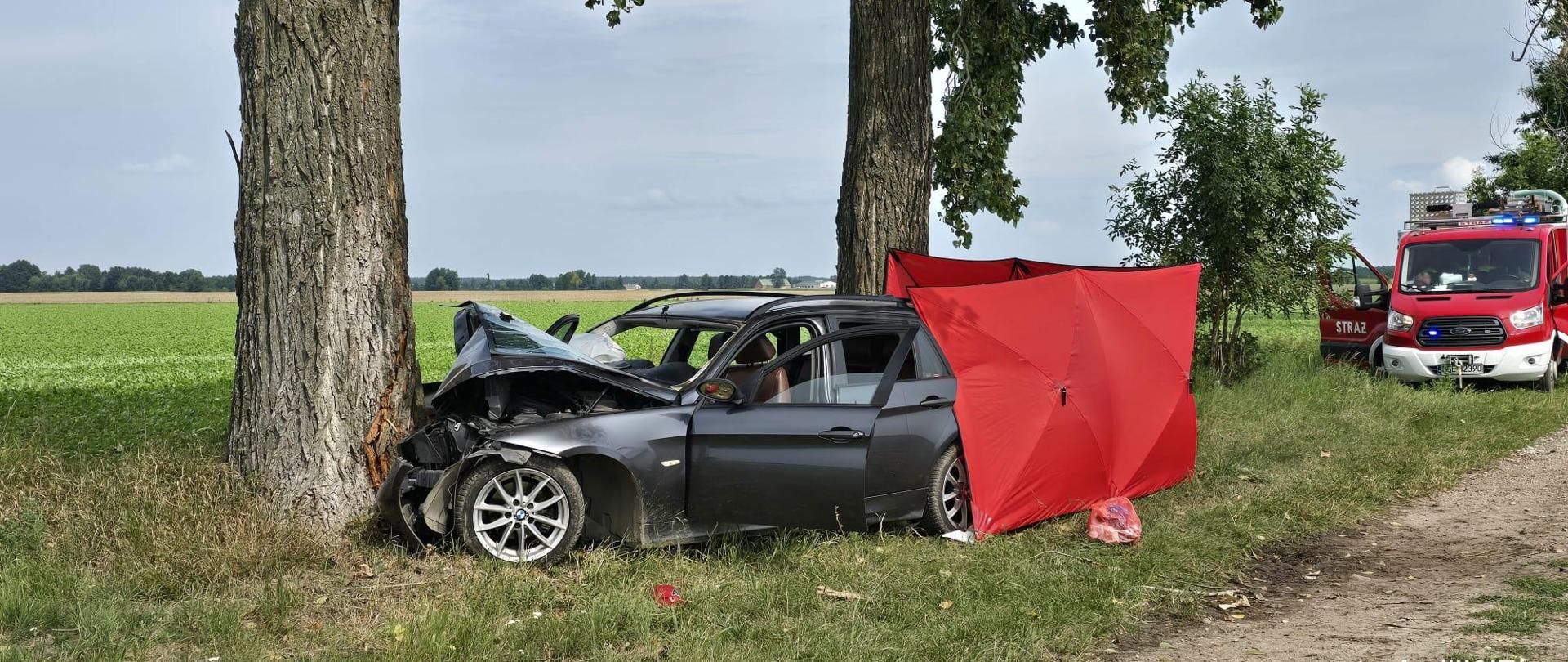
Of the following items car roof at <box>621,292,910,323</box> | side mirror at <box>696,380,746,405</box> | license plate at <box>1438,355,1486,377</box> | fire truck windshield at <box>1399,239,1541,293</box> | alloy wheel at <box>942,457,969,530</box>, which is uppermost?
fire truck windshield at <box>1399,239,1541,293</box>

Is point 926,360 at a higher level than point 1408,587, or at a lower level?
higher

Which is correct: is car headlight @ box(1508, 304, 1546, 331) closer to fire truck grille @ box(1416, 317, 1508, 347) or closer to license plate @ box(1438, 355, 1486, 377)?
fire truck grille @ box(1416, 317, 1508, 347)

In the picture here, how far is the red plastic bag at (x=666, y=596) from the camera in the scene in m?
6.33

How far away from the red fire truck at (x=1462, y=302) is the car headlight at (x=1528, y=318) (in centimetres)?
1

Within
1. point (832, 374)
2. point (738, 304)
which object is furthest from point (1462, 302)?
point (832, 374)

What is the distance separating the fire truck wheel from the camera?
17.6 meters

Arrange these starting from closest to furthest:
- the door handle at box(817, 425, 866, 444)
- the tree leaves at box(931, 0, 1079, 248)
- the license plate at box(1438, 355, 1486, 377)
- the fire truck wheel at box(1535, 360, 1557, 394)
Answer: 1. the door handle at box(817, 425, 866, 444)
2. the tree leaves at box(931, 0, 1079, 248)
3. the license plate at box(1438, 355, 1486, 377)
4. the fire truck wheel at box(1535, 360, 1557, 394)

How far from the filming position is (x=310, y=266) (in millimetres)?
7723

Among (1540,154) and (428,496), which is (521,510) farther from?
(1540,154)

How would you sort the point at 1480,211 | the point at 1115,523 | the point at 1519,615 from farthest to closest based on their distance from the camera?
the point at 1480,211 → the point at 1115,523 → the point at 1519,615

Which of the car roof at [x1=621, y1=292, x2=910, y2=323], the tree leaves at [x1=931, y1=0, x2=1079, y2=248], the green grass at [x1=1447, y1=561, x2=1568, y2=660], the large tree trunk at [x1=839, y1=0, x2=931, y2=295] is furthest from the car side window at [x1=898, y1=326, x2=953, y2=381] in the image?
the tree leaves at [x1=931, y1=0, x2=1079, y2=248]

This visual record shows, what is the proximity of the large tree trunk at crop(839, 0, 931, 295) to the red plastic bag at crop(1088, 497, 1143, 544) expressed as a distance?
424 cm

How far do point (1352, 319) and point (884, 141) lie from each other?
422 inches

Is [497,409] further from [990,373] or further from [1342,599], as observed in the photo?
[1342,599]
